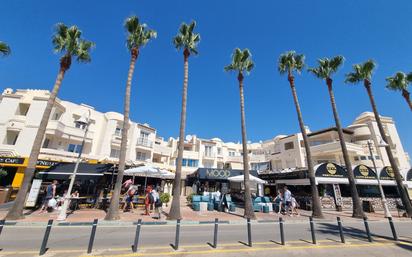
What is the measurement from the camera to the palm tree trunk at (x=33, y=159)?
10.7 meters

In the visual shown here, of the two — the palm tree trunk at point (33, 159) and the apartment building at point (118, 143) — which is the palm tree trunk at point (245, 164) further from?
the palm tree trunk at point (33, 159)

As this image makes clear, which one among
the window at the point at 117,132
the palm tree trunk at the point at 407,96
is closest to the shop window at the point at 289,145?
the palm tree trunk at the point at 407,96

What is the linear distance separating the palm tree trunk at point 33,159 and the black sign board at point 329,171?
74.8 ft

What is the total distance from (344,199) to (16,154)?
3480 cm

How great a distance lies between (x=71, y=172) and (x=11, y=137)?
15.0m

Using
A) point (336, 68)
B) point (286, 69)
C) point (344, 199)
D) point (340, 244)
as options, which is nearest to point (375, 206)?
point (344, 199)

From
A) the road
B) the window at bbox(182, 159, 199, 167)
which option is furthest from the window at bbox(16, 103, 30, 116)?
the window at bbox(182, 159, 199, 167)

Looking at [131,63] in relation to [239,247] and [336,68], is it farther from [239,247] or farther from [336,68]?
[336,68]

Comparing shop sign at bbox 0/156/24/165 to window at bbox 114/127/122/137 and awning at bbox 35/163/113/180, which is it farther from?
window at bbox 114/127/122/137

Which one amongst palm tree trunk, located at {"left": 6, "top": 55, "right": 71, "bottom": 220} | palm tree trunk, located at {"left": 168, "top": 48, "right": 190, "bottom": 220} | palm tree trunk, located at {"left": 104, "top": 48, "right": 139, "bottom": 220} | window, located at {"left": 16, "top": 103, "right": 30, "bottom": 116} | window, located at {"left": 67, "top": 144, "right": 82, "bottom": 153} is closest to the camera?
palm tree trunk, located at {"left": 6, "top": 55, "right": 71, "bottom": 220}

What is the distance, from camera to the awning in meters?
15.1

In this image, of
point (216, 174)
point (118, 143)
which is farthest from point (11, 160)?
point (216, 174)

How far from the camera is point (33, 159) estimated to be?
38.7 feet

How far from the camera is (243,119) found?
16.4 m
